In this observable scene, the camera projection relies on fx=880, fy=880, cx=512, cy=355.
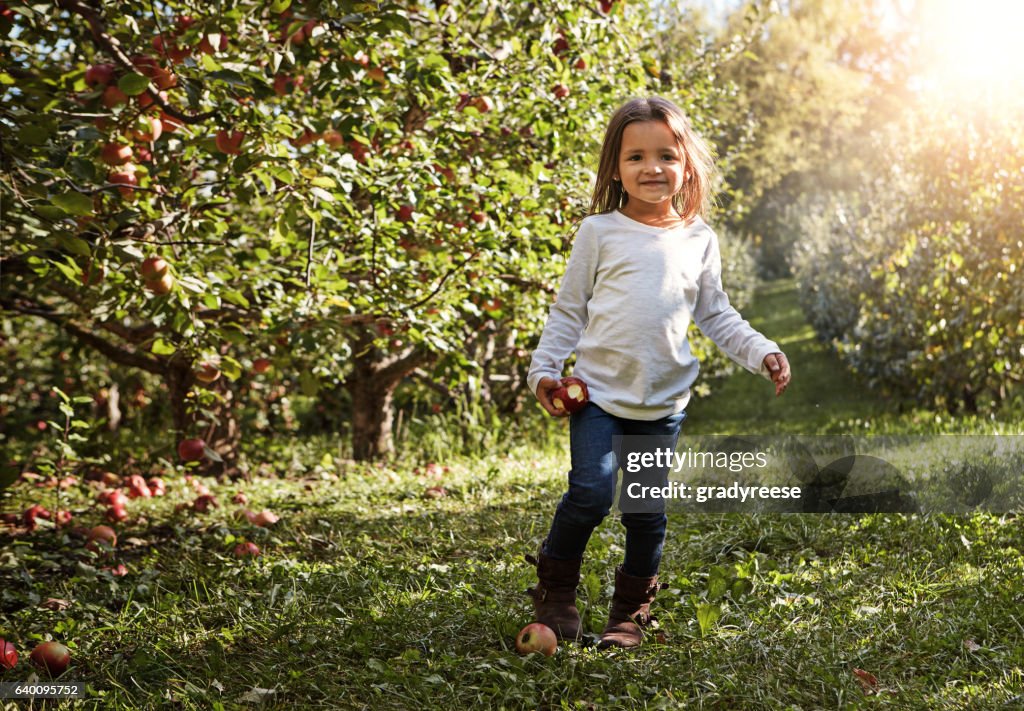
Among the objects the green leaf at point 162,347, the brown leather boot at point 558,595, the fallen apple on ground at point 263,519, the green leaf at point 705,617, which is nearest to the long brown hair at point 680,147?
the brown leather boot at point 558,595

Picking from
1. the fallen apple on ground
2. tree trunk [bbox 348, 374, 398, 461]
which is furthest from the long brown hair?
tree trunk [bbox 348, 374, 398, 461]

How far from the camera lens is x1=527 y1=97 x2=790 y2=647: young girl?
91.8 inches

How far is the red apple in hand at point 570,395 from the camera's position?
2.31 m

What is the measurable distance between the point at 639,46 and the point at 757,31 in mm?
2951

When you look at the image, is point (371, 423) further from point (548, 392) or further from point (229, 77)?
point (548, 392)

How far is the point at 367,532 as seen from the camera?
3893mm

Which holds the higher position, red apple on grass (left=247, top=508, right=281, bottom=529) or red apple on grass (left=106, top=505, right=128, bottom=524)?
red apple on grass (left=247, top=508, right=281, bottom=529)

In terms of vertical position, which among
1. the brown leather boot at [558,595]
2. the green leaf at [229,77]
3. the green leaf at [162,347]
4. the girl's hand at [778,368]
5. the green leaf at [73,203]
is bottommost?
the brown leather boot at [558,595]

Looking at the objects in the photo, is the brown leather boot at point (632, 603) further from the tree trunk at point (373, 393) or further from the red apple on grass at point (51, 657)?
the tree trunk at point (373, 393)

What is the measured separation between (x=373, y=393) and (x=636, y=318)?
4.32m

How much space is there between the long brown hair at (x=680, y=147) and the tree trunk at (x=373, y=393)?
3.62m

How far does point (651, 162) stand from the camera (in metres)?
2.40

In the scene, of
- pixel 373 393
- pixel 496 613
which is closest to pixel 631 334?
pixel 496 613

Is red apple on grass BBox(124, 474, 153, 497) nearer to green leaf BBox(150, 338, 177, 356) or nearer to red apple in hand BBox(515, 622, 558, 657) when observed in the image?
green leaf BBox(150, 338, 177, 356)
